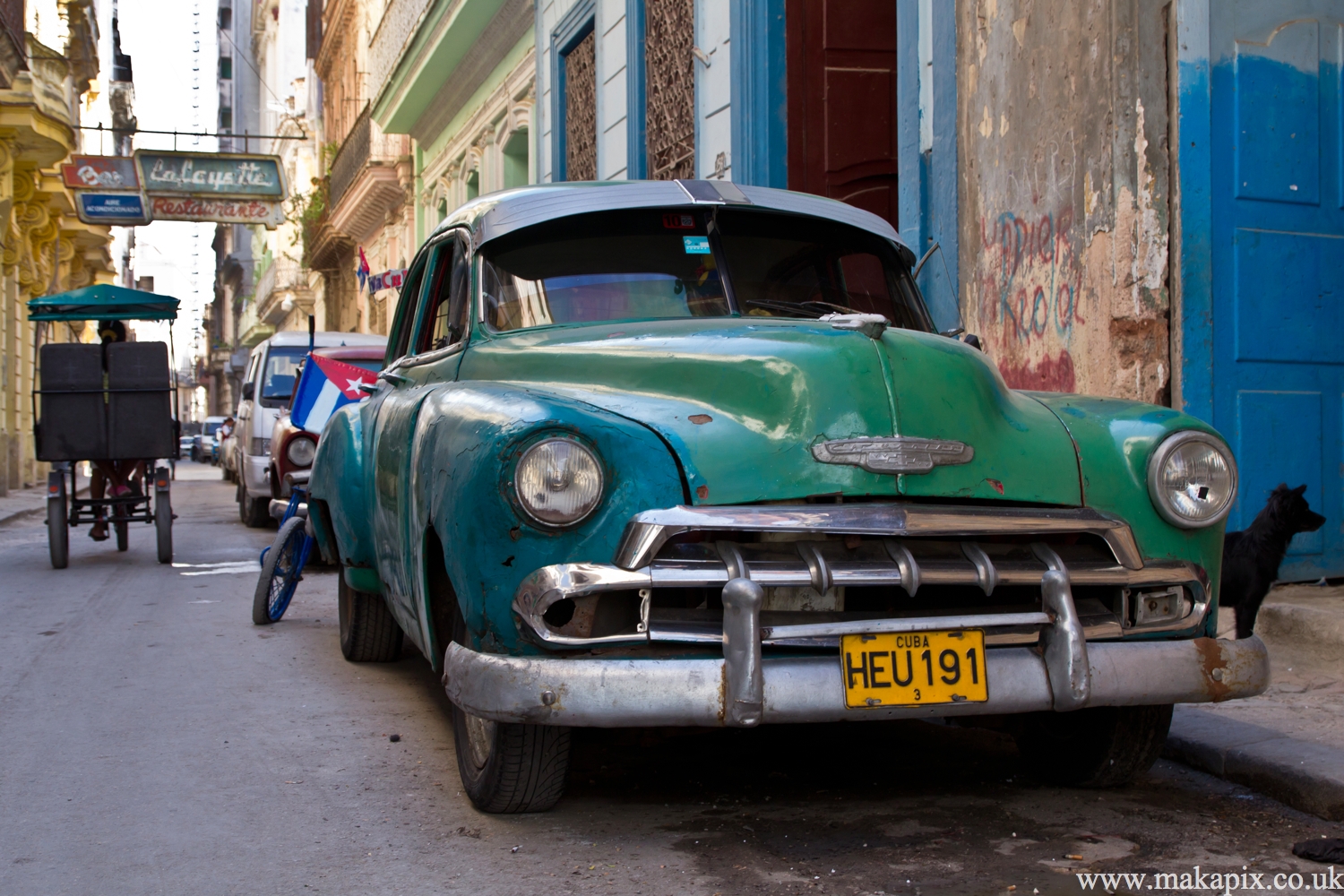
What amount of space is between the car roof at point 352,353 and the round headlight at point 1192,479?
29.5 feet

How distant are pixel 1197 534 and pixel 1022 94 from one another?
431 cm

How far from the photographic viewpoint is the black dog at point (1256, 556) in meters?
5.05

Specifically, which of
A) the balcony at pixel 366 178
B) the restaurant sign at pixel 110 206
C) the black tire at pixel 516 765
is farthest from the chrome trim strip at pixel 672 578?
the balcony at pixel 366 178

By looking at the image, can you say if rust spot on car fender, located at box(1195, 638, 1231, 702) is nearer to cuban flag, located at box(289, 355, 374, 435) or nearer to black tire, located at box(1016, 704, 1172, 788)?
black tire, located at box(1016, 704, 1172, 788)

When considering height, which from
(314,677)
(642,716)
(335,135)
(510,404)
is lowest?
(314,677)

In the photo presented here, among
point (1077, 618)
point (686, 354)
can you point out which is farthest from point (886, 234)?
point (1077, 618)

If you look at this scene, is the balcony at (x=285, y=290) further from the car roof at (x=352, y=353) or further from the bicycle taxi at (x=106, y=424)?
the bicycle taxi at (x=106, y=424)

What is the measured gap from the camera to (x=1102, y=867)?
293 centimetres

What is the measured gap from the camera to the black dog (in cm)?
505

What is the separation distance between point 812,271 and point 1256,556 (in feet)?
7.05

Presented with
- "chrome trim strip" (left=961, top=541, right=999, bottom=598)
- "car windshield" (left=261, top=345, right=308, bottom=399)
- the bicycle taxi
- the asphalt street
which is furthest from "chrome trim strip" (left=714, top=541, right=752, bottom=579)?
"car windshield" (left=261, top=345, right=308, bottom=399)

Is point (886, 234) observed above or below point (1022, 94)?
below

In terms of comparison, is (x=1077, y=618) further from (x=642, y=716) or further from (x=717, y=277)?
(x=717, y=277)

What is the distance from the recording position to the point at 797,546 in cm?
296
